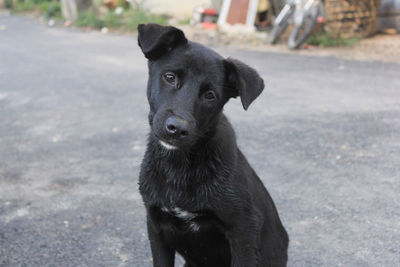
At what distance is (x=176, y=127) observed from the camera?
2.49m

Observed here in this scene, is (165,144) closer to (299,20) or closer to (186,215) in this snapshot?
(186,215)

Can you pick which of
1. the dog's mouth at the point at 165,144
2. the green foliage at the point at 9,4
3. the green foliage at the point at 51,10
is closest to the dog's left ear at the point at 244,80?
the dog's mouth at the point at 165,144

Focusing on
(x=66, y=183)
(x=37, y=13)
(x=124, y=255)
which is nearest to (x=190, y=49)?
(x=124, y=255)

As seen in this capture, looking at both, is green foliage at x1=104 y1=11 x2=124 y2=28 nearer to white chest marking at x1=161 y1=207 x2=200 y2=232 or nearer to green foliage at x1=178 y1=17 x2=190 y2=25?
green foliage at x1=178 y1=17 x2=190 y2=25

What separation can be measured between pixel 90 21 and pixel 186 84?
1508 cm

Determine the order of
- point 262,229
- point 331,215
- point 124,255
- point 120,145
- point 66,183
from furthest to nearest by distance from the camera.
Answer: point 120,145 → point 66,183 → point 331,215 → point 124,255 → point 262,229

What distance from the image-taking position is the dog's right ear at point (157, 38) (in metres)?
2.62

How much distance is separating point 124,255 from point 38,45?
36.8 ft

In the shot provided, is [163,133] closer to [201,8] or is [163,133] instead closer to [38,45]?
[38,45]

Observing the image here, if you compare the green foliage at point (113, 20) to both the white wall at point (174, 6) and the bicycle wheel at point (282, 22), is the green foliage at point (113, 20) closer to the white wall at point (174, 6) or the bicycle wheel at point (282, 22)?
the white wall at point (174, 6)

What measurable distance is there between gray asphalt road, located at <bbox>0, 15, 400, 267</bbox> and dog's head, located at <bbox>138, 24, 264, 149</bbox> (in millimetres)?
1298

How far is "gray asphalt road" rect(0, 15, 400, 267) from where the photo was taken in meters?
3.67

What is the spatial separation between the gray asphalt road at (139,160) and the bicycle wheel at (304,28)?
4.53ft

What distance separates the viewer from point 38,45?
1355 centimetres
